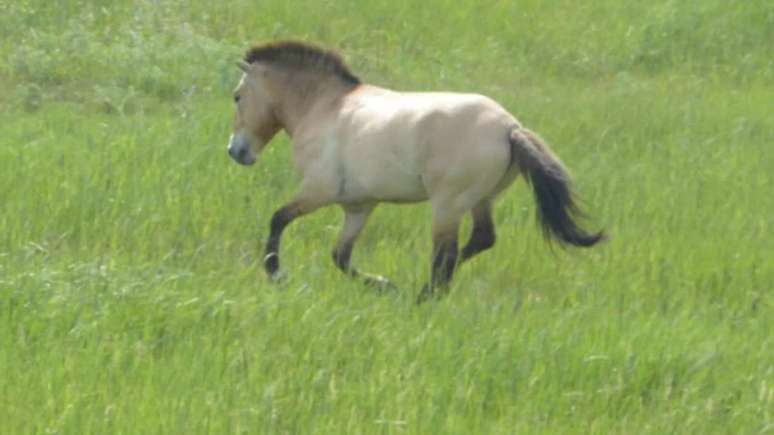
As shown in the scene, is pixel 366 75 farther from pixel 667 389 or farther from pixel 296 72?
pixel 667 389

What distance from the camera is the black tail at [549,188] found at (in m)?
7.78

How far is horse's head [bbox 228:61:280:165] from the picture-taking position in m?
8.91

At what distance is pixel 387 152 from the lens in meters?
8.21

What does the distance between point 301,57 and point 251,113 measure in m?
0.40

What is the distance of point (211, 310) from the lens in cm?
689

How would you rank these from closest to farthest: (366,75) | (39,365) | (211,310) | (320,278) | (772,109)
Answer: (39,365) < (211,310) < (320,278) < (772,109) < (366,75)

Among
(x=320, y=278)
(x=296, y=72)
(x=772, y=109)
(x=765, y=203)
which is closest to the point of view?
(x=320, y=278)

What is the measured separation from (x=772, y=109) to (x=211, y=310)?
727 centimetres

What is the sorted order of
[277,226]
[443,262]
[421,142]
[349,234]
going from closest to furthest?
[421,142]
[443,262]
[277,226]
[349,234]

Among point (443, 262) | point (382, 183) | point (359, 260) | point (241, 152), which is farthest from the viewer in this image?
point (241, 152)

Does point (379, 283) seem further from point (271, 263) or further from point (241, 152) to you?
point (241, 152)

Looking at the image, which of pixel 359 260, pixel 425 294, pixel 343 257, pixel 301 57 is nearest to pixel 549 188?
pixel 425 294

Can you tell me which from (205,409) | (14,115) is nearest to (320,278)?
(205,409)

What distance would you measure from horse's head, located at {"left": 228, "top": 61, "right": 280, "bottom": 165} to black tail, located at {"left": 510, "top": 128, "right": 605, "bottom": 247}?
5.33 feet
